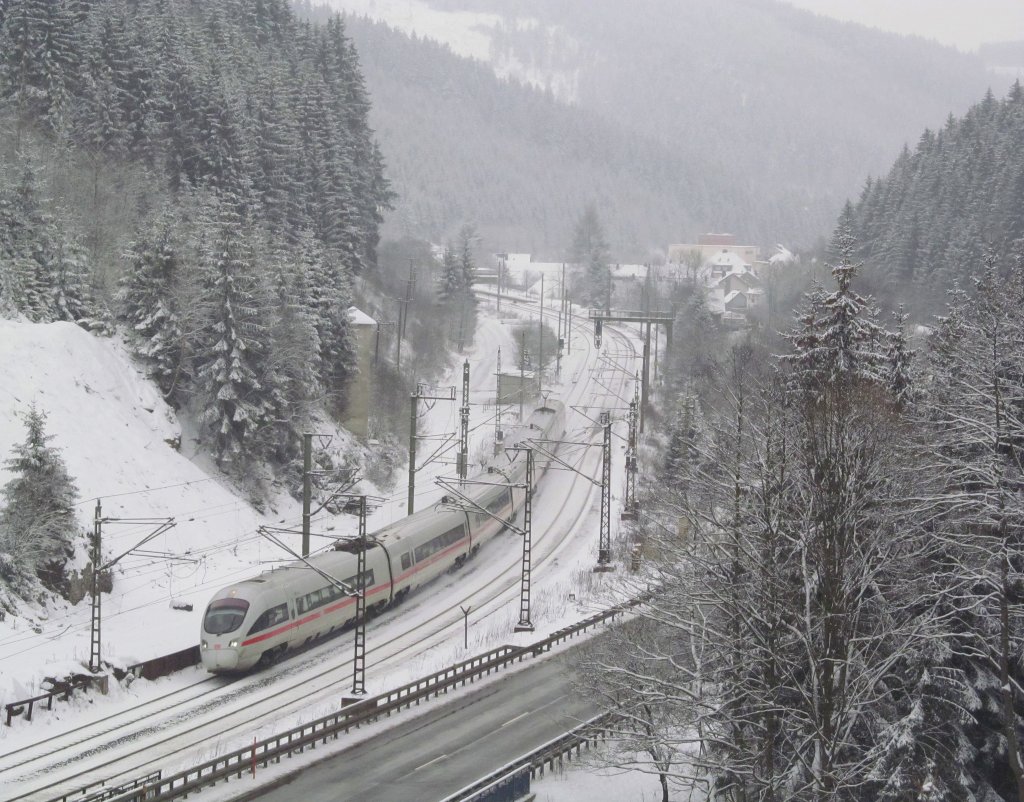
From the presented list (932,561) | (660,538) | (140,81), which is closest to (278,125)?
(140,81)

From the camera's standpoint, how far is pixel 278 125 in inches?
2753

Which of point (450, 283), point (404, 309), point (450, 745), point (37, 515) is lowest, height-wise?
point (450, 283)

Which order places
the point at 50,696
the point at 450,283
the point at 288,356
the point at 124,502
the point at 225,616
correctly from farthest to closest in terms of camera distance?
the point at 450,283
the point at 288,356
the point at 124,502
the point at 225,616
the point at 50,696

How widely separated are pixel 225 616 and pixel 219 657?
120cm

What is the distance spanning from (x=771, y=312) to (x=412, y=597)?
72.5 metres

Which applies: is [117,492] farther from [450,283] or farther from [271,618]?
[450,283]

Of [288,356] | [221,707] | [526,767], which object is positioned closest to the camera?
[526,767]

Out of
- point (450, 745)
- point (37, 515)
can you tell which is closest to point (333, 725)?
point (450, 745)

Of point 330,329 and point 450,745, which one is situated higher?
point 330,329

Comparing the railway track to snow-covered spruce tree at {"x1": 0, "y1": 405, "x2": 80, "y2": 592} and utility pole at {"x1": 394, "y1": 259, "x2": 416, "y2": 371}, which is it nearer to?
snow-covered spruce tree at {"x1": 0, "y1": 405, "x2": 80, "y2": 592}

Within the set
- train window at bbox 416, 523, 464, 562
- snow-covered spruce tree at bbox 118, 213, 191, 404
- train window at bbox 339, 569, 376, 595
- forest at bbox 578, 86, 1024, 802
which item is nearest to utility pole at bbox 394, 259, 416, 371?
snow-covered spruce tree at bbox 118, 213, 191, 404

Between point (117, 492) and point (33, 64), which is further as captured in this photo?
point (33, 64)

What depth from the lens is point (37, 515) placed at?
3428cm

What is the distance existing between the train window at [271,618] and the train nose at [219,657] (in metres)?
0.80
